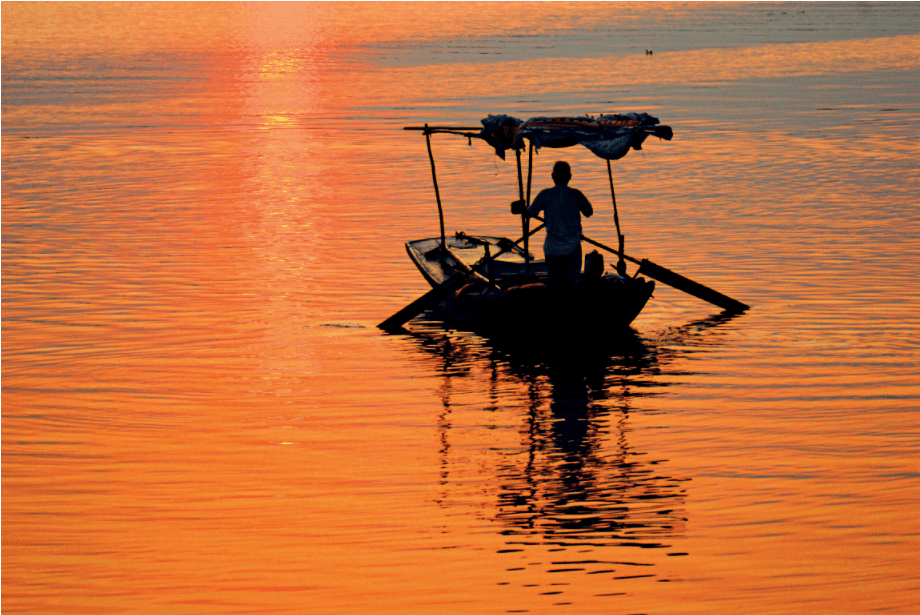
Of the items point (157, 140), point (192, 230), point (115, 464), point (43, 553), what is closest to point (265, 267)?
point (192, 230)

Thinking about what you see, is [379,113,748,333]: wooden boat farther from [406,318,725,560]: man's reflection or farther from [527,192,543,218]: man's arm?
[406,318,725,560]: man's reflection

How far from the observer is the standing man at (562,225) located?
535 inches

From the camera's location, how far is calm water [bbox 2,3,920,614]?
7.82m

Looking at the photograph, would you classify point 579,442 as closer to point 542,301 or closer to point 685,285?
point 542,301

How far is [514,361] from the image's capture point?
44.3 ft

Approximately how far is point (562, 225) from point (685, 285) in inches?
93.6

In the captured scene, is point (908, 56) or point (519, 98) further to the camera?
point (908, 56)

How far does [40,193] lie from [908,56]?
51289mm

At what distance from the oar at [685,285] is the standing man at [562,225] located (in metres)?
0.87

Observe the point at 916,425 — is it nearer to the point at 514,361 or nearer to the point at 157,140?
the point at 514,361

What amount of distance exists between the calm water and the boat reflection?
1.6 inches

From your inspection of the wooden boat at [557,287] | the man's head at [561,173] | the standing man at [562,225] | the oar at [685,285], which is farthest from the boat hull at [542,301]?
the man's head at [561,173]

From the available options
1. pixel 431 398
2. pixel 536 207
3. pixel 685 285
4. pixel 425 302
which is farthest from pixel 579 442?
pixel 685 285

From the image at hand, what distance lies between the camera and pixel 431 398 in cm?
1198
